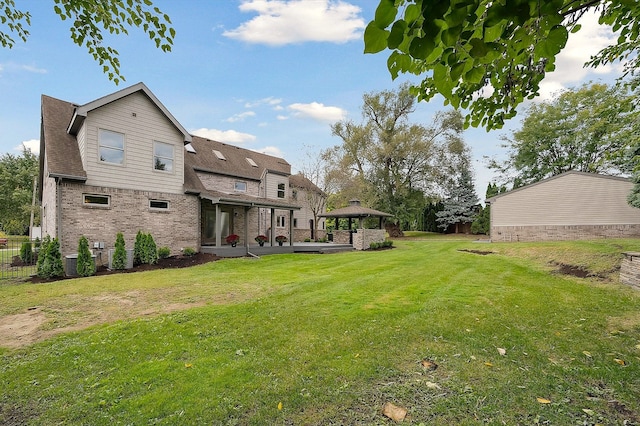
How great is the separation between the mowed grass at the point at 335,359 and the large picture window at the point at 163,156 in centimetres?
843

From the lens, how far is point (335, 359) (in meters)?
3.38

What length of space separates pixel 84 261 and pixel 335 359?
10613mm

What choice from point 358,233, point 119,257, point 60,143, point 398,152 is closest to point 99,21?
point 119,257

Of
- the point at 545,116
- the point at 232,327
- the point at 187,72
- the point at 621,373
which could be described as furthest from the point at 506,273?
the point at 545,116

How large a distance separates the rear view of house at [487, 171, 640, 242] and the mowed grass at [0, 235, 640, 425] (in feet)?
55.3

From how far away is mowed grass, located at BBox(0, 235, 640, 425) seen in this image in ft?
8.16

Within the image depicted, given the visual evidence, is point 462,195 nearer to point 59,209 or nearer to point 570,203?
point 570,203

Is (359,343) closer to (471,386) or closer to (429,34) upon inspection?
(471,386)

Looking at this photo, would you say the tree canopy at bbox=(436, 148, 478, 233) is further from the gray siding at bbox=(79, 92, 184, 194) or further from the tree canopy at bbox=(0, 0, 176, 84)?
the tree canopy at bbox=(0, 0, 176, 84)

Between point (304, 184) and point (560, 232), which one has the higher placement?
point (304, 184)

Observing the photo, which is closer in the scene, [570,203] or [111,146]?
[111,146]

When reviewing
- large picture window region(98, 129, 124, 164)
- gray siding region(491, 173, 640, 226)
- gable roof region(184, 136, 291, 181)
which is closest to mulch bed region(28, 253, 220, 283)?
large picture window region(98, 129, 124, 164)

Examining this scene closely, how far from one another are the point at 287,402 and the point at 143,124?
14.3m

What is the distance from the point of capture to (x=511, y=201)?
22125mm
